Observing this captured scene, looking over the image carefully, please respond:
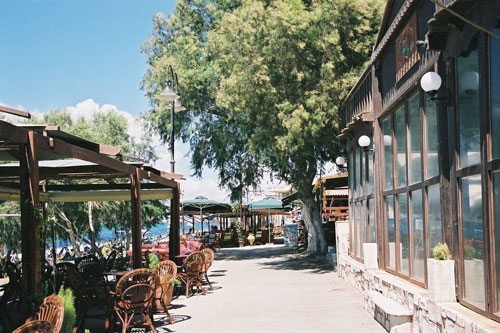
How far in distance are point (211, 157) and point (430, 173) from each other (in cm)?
1767

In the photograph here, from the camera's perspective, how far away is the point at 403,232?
9250mm

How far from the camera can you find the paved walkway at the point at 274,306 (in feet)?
28.7

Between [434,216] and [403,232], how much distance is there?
5.77ft

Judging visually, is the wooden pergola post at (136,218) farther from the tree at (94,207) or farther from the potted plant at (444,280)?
the tree at (94,207)

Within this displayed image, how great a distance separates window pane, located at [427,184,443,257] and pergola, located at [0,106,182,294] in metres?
4.63

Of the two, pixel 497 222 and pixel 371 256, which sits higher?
pixel 497 222

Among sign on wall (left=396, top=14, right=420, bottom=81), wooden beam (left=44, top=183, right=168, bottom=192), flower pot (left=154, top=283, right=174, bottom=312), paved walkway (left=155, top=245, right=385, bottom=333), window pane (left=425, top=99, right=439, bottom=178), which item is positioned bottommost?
paved walkway (left=155, top=245, right=385, bottom=333)

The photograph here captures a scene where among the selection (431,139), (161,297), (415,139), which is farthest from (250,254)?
(431,139)

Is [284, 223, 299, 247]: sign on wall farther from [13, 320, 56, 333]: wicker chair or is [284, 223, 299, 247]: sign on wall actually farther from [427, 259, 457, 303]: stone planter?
[13, 320, 56, 333]: wicker chair

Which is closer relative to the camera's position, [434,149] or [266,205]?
[434,149]

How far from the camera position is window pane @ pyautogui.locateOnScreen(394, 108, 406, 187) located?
364 inches

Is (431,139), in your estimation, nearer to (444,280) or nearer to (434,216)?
(434,216)

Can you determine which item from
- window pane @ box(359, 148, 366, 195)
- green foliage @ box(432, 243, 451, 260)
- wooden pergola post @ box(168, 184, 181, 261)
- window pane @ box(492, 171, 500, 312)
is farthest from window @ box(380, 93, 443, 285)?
wooden pergola post @ box(168, 184, 181, 261)

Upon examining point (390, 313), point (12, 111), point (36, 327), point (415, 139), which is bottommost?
point (390, 313)
